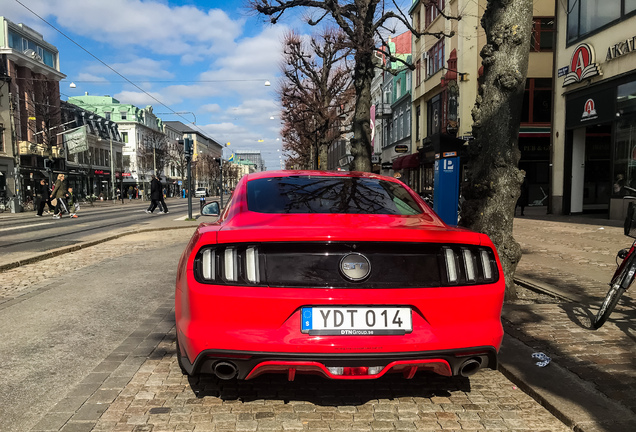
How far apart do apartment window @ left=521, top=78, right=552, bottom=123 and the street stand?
2574cm

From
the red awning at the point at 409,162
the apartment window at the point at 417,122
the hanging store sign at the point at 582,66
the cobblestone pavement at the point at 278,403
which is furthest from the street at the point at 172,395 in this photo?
the apartment window at the point at 417,122

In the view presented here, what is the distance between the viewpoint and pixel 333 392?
3.07 meters

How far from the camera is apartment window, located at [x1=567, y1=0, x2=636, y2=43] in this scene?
48.0 ft

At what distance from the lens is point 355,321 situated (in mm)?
2516

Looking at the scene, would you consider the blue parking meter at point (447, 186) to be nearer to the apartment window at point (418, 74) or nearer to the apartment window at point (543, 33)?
the apartment window at point (543, 33)

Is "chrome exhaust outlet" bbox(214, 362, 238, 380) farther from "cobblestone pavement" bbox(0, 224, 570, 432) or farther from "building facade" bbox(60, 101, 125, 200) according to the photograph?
"building facade" bbox(60, 101, 125, 200)

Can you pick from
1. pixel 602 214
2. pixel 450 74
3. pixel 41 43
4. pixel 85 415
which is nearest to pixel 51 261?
pixel 85 415

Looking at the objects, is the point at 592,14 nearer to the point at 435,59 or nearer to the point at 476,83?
the point at 476,83

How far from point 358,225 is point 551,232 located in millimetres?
11195

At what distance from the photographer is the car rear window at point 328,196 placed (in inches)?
128

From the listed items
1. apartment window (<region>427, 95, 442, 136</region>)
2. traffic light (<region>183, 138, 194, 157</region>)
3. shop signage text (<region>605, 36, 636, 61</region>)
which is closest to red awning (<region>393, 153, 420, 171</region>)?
apartment window (<region>427, 95, 442, 136</region>)

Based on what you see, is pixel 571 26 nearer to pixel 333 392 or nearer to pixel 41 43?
pixel 333 392

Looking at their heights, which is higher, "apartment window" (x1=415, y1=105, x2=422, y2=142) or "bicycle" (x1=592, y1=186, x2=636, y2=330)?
"apartment window" (x1=415, y1=105, x2=422, y2=142)

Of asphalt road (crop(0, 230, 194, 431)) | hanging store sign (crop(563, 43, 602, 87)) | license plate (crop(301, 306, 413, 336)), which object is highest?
hanging store sign (crop(563, 43, 602, 87))
